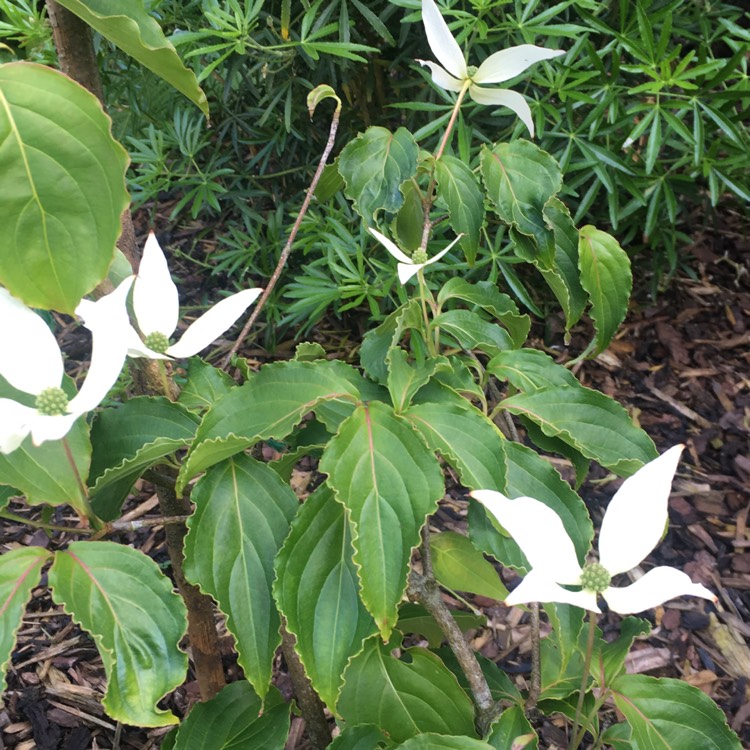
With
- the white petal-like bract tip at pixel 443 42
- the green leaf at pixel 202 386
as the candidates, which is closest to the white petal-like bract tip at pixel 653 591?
the green leaf at pixel 202 386

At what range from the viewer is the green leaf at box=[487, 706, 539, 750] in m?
0.78

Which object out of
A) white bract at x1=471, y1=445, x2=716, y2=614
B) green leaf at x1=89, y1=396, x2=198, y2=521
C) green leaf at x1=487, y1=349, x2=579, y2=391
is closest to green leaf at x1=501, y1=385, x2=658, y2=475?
green leaf at x1=487, y1=349, x2=579, y2=391

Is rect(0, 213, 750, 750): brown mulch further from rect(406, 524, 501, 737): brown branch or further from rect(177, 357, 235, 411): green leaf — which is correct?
rect(177, 357, 235, 411): green leaf

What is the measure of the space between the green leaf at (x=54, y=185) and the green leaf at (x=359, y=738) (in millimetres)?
580

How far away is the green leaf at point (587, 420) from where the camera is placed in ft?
2.56

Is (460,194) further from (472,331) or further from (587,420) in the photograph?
(587,420)

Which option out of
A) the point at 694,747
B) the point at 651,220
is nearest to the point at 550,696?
the point at 694,747

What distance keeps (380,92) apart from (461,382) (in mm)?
1249

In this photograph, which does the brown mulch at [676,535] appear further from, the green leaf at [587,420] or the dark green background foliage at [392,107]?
the green leaf at [587,420]

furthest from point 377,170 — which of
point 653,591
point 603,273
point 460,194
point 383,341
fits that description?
point 653,591

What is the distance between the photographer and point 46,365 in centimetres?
61

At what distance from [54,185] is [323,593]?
0.43 meters

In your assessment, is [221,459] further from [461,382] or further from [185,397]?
[461,382]

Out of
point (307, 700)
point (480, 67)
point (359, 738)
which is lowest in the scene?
point (307, 700)
